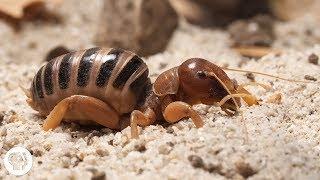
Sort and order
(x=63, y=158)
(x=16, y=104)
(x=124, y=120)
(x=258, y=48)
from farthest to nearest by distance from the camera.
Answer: (x=258, y=48) < (x=16, y=104) < (x=124, y=120) < (x=63, y=158)

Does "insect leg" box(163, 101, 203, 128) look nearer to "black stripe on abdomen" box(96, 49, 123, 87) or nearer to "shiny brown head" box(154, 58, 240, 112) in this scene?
"shiny brown head" box(154, 58, 240, 112)

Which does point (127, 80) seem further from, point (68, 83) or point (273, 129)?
point (273, 129)

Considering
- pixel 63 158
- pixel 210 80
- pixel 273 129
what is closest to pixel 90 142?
pixel 63 158

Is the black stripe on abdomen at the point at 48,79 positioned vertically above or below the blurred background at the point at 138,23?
above

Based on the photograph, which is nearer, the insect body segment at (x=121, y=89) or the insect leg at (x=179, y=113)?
the insect leg at (x=179, y=113)

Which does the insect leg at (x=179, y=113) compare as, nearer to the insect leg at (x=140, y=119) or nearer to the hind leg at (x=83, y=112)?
the insect leg at (x=140, y=119)

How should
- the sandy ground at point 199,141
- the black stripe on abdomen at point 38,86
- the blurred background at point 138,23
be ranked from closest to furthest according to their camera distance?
the sandy ground at point 199,141 < the black stripe on abdomen at point 38,86 < the blurred background at point 138,23

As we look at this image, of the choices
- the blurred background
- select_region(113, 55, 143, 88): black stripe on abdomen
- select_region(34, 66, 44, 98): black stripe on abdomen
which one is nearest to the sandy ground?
select_region(34, 66, 44, 98): black stripe on abdomen

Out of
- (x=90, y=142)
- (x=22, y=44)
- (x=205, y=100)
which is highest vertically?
(x=205, y=100)

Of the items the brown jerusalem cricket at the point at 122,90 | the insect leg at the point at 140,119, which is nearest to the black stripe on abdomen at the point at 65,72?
the brown jerusalem cricket at the point at 122,90
